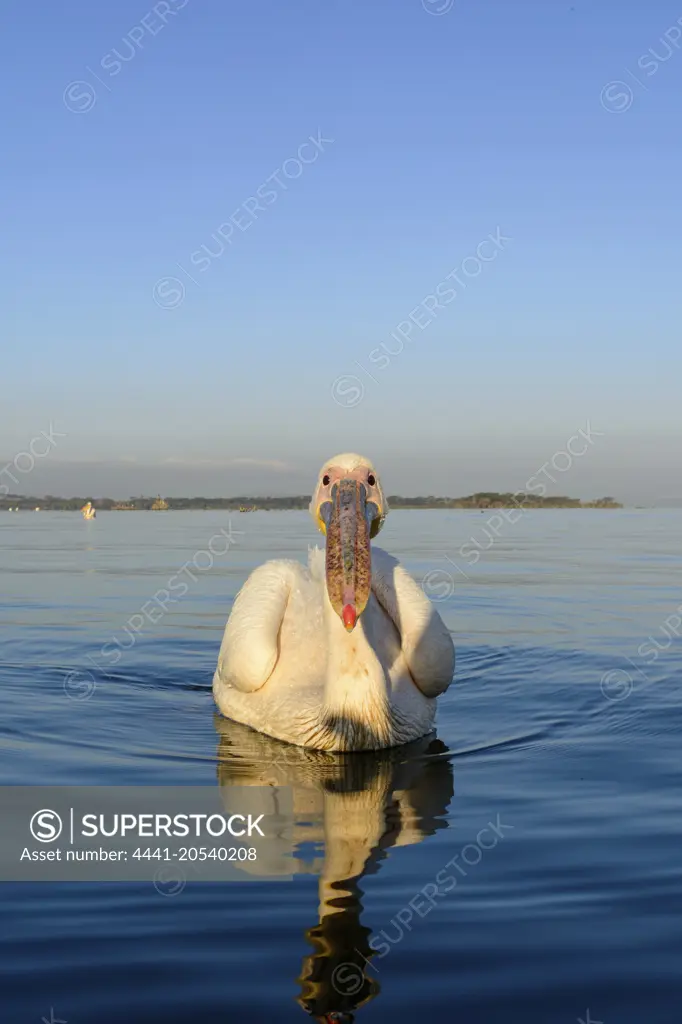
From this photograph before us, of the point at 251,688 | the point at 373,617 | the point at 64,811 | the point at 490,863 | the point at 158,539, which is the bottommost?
the point at 490,863

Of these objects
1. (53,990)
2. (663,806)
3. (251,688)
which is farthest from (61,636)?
(53,990)

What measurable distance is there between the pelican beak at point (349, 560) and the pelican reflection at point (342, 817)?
39.5 inches

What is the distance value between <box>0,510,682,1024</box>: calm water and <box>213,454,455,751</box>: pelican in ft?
0.77

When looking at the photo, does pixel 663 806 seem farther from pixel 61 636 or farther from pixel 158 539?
pixel 158 539

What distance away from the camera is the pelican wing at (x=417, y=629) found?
8492 millimetres

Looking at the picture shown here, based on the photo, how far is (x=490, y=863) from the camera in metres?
5.05

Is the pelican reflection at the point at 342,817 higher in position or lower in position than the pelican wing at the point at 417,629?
lower

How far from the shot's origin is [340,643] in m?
7.73

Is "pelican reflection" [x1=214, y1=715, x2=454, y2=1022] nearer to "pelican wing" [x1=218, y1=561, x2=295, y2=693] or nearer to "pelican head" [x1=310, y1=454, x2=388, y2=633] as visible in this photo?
"pelican wing" [x1=218, y1=561, x2=295, y2=693]

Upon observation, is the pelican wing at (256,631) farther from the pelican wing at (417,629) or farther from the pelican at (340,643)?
the pelican wing at (417,629)

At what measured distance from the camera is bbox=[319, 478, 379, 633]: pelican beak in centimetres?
728

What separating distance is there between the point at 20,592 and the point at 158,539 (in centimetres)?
1912

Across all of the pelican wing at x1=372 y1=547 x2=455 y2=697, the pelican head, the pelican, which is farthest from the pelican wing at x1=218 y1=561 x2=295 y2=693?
the pelican head

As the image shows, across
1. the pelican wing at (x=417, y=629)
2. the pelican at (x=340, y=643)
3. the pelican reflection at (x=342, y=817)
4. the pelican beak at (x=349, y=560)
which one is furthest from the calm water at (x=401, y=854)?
the pelican beak at (x=349, y=560)
